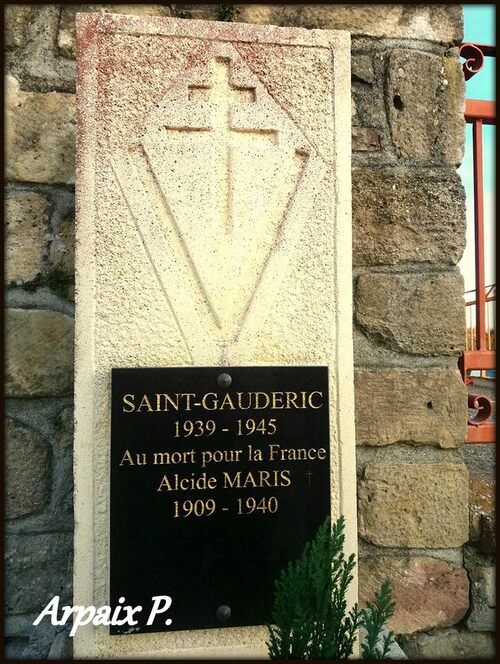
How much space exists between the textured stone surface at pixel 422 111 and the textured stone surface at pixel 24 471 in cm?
153

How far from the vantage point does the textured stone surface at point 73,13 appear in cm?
174

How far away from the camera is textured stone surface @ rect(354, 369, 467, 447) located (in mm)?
1751

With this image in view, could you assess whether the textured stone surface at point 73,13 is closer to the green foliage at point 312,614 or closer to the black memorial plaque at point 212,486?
the black memorial plaque at point 212,486

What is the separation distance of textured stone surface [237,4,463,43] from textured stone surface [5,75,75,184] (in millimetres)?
717

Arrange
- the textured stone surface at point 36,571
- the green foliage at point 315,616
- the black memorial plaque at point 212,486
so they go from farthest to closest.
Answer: the textured stone surface at point 36,571, the black memorial plaque at point 212,486, the green foliage at point 315,616

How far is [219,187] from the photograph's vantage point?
1.53 m

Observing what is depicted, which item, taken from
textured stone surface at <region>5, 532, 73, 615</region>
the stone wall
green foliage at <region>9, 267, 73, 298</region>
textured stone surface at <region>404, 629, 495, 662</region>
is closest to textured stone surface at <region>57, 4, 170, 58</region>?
the stone wall

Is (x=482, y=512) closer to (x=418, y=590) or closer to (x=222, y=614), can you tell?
(x=418, y=590)

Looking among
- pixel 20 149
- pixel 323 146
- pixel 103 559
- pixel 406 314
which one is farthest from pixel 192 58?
pixel 103 559

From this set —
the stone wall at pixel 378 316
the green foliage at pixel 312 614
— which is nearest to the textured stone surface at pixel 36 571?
the stone wall at pixel 378 316

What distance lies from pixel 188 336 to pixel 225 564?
0.62m

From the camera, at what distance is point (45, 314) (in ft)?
5.55

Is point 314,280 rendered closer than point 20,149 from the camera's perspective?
Yes

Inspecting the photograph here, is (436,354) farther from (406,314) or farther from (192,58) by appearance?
(192,58)
